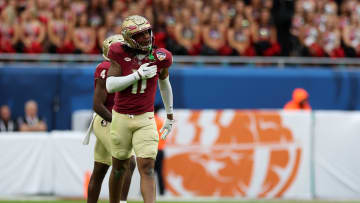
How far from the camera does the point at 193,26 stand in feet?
48.0

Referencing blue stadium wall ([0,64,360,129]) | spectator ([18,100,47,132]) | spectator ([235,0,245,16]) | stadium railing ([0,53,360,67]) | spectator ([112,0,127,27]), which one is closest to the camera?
spectator ([18,100,47,132])

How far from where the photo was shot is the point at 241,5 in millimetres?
15164

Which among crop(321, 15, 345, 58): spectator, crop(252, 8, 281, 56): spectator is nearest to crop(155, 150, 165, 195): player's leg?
crop(252, 8, 281, 56): spectator

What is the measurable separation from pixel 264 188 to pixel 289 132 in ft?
3.05

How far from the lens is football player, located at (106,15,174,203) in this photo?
22.9 ft

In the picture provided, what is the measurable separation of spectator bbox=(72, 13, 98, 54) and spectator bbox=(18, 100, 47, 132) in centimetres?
146

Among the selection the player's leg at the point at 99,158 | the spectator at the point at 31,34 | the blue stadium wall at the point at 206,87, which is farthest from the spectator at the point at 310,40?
the player's leg at the point at 99,158

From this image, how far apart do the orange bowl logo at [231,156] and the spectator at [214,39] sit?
322 centimetres

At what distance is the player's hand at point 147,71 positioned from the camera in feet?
22.6

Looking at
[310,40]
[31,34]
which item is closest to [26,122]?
[31,34]

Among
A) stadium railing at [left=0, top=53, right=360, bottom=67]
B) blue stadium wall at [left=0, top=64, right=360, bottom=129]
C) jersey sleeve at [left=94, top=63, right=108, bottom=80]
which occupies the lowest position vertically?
blue stadium wall at [left=0, top=64, right=360, bottom=129]

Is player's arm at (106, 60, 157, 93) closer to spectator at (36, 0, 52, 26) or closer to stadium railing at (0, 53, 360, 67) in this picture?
stadium railing at (0, 53, 360, 67)

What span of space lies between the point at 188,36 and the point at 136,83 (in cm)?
751

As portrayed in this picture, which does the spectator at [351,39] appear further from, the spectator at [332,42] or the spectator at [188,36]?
the spectator at [188,36]
